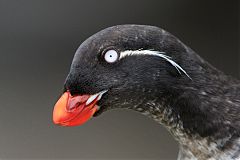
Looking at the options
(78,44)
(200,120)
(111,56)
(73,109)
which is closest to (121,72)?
(111,56)

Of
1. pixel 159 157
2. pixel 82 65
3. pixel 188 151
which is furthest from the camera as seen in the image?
pixel 159 157

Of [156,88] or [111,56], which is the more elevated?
[111,56]

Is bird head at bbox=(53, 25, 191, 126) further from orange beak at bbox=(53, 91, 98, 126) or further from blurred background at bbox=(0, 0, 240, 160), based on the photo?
blurred background at bbox=(0, 0, 240, 160)

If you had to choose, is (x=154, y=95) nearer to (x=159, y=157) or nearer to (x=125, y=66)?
(x=125, y=66)

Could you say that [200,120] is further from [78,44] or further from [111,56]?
[78,44]

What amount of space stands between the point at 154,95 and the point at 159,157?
2569 millimetres

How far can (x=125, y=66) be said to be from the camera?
191 centimetres

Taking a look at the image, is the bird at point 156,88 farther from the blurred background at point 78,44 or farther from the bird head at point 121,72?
the blurred background at point 78,44

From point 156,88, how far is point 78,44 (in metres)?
2.64

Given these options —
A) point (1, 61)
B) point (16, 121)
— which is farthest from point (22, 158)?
point (1, 61)

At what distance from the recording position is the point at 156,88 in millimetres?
1936

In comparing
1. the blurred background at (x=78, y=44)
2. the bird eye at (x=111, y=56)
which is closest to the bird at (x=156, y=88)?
the bird eye at (x=111, y=56)

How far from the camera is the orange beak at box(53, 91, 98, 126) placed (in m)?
1.89

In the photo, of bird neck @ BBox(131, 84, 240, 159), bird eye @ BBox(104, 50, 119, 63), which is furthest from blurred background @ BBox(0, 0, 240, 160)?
bird eye @ BBox(104, 50, 119, 63)
